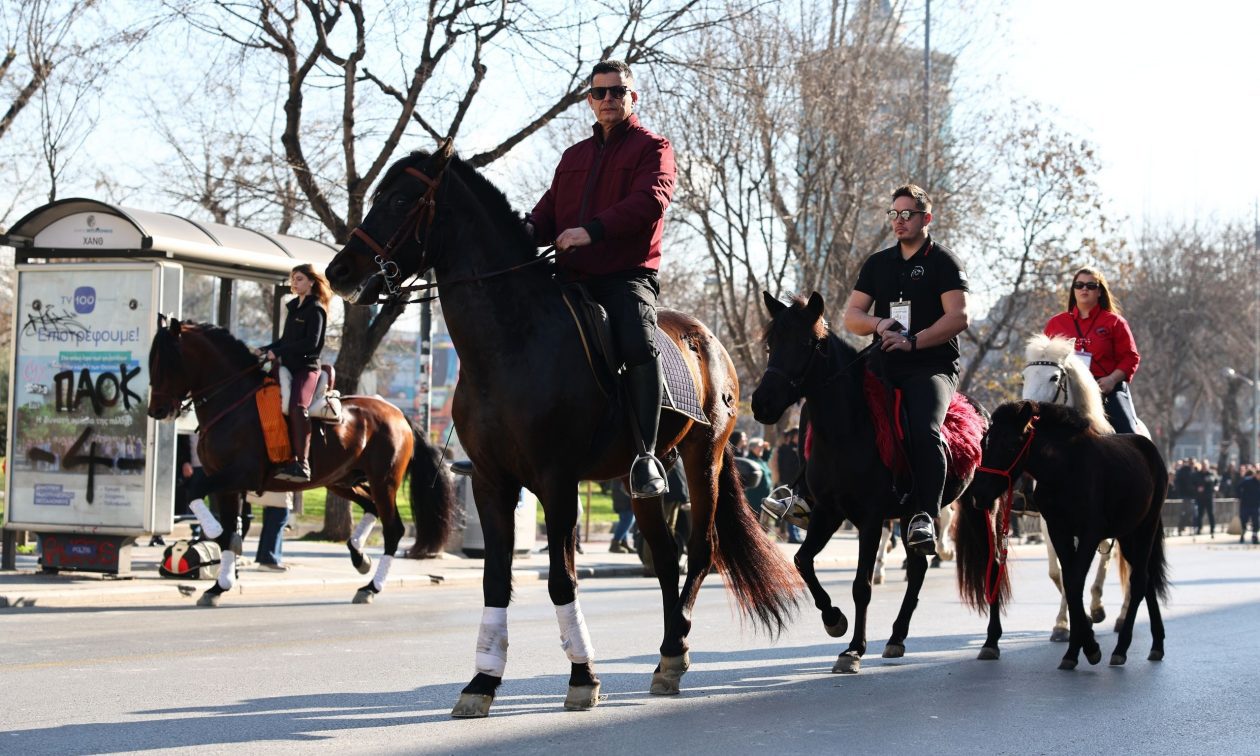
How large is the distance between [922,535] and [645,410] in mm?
2138

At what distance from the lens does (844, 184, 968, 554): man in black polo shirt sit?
8.77 meters

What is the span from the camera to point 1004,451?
9.52 metres

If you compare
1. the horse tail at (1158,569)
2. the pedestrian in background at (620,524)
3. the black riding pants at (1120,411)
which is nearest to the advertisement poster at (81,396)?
the black riding pants at (1120,411)

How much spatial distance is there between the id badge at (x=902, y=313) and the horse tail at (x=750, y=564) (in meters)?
1.58

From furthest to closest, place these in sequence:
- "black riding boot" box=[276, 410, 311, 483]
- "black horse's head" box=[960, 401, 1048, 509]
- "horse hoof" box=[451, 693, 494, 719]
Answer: "black riding boot" box=[276, 410, 311, 483] < "black horse's head" box=[960, 401, 1048, 509] < "horse hoof" box=[451, 693, 494, 719]

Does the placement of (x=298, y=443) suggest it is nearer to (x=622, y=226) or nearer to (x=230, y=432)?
(x=230, y=432)

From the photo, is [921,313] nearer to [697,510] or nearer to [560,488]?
[697,510]

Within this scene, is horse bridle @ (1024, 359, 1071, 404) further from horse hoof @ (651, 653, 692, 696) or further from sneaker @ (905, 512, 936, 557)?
horse hoof @ (651, 653, 692, 696)

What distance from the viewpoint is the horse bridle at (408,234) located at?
22.5ft

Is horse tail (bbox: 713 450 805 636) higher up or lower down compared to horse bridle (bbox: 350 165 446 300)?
lower down

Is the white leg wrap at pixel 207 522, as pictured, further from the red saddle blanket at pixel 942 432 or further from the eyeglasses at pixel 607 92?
the eyeglasses at pixel 607 92

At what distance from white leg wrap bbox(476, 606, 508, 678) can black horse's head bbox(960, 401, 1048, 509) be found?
3968 millimetres

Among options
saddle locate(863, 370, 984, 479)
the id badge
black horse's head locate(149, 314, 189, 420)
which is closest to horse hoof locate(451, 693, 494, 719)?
saddle locate(863, 370, 984, 479)

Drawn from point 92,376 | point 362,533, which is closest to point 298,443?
point 362,533
